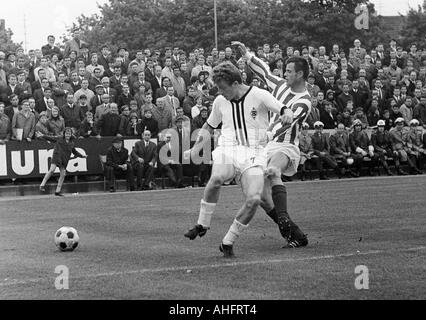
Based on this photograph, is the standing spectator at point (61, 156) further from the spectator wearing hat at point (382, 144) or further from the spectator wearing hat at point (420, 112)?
the spectator wearing hat at point (420, 112)

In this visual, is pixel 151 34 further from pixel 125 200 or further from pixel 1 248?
pixel 1 248

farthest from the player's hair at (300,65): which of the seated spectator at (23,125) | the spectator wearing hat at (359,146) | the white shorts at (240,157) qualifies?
the spectator wearing hat at (359,146)

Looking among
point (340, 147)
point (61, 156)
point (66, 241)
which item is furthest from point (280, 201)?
point (340, 147)

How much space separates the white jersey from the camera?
10.7 metres

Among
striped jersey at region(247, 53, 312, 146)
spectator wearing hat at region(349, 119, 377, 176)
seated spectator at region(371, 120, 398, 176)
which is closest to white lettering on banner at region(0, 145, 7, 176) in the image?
spectator wearing hat at region(349, 119, 377, 176)

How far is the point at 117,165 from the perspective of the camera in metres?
24.6

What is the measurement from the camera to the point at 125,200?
2041cm

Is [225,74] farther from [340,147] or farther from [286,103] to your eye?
[340,147]

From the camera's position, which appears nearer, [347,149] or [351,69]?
[347,149]

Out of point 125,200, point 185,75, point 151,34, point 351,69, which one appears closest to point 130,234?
point 125,200

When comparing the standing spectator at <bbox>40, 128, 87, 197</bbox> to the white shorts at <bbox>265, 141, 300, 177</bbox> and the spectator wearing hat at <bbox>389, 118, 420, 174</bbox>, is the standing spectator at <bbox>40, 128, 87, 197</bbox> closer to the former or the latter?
the spectator wearing hat at <bbox>389, 118, 420, 174</bbox>

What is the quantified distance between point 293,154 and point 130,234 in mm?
2786

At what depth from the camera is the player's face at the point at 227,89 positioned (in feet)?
34.6

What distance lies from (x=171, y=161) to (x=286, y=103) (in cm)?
1374
